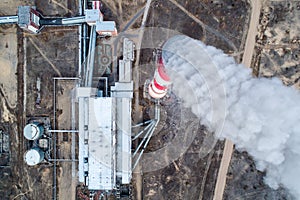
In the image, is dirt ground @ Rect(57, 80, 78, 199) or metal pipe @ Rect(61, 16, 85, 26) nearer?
metal pipe @ Rect(61, 16, 85, 26)

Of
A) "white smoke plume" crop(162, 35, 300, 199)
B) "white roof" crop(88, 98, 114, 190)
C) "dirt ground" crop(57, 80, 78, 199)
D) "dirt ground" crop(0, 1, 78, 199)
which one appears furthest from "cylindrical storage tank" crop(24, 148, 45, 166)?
"white smoke plume" crop(162, 35, 300, 199)

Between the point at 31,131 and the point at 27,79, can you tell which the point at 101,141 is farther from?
the point at 27,79

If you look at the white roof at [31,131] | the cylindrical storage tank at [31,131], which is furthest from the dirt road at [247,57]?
the white roof at [31,131]

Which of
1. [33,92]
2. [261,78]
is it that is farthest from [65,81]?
[261,78]

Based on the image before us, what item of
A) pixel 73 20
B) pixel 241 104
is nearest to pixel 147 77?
pixel 73 20

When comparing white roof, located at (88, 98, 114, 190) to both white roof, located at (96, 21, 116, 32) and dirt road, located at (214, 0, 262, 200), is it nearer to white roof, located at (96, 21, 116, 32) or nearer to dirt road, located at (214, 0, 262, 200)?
white roof, located at (96, 21, 116, 32)

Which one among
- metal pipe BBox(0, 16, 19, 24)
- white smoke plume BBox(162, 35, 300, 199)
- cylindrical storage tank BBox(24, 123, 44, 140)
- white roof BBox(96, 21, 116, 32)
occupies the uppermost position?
metal pipe BBox(0, 16, 19, 24)
